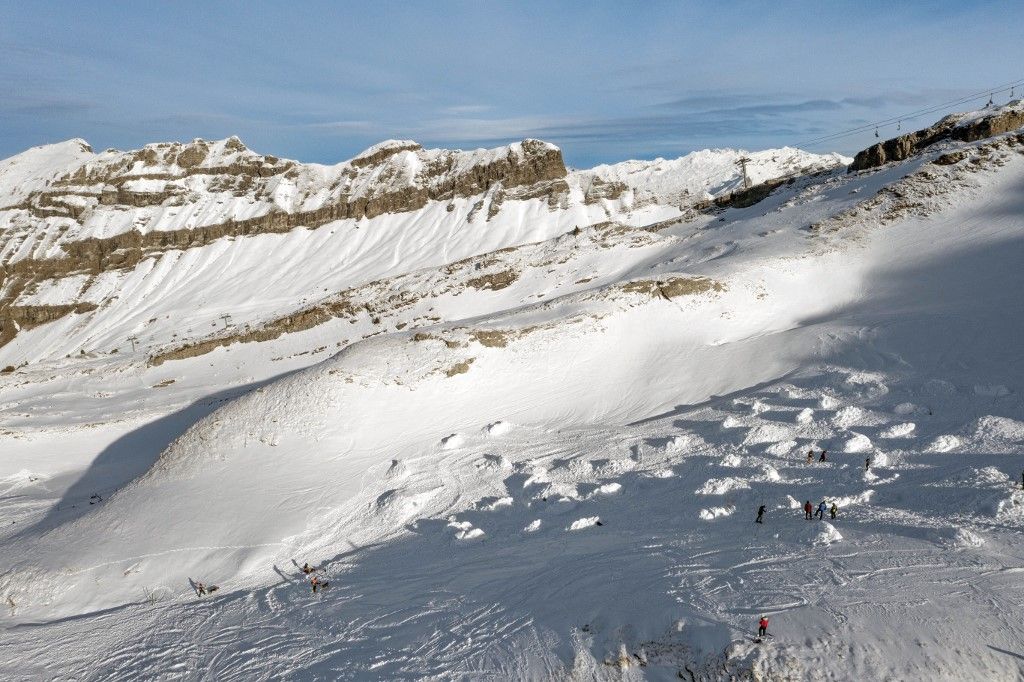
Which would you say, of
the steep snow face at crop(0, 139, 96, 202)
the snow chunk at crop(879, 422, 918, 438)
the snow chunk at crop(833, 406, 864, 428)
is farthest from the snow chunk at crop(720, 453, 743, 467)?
the steep snow face at crop(0, 139, 96, 202)

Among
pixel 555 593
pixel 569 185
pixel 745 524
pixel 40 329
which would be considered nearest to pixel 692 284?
pixel 745 524

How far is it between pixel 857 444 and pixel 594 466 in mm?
11250

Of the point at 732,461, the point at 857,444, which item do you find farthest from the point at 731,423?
the point at 857,444

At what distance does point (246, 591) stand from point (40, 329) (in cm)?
11789

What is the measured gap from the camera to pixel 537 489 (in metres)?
26.1

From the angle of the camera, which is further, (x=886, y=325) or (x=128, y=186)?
(x=128, y=186)

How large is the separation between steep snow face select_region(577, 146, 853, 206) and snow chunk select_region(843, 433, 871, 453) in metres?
83.2

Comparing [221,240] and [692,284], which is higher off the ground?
[221,240]

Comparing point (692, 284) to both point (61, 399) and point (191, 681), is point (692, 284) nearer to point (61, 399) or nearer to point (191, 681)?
point (191, 681)

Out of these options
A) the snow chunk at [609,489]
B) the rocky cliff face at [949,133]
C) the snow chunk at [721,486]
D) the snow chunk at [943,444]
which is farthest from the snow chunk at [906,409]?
the rocky cliff face at [949,133]

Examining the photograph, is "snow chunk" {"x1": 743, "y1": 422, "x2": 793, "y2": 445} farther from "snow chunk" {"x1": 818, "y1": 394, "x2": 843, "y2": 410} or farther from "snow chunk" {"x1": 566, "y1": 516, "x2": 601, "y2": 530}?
"snow chunk" {"x1": 566, "y1": 516, "x2": 601, "y2": 530}

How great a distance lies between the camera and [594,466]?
90.2ft

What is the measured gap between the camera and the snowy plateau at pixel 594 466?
602 inches

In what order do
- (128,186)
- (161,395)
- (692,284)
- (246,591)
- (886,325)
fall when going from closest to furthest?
(246,591)
(886,325)
(692,284)
(161,395)
(128,186)
